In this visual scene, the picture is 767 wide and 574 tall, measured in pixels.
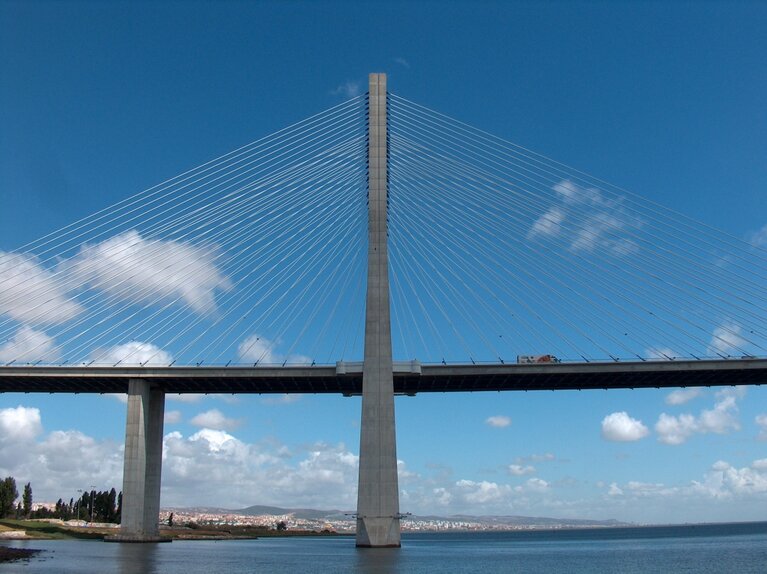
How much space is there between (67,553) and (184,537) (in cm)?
4285

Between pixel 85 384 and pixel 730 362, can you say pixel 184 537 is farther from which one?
pixel 730 362

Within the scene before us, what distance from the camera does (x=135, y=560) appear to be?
161 feet

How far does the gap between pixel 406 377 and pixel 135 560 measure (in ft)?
82.0

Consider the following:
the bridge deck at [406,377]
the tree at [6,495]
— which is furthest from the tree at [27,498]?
the bridge deck at [406,377]

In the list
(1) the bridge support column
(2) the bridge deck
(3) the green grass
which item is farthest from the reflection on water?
(3) the green grass

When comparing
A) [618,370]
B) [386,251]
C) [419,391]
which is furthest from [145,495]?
[618,370]

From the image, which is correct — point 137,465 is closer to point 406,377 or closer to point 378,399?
point 378,399

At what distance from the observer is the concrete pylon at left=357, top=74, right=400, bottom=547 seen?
5728 cm

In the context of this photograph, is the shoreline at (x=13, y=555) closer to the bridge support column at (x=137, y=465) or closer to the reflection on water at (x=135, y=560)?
the reflection on water at (x=135, y=560)

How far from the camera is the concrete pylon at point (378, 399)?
5728 centimetres

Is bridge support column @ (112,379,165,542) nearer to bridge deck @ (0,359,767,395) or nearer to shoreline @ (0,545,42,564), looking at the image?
bridge deck @ (0,359,767,395)

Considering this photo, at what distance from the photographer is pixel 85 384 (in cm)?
7125

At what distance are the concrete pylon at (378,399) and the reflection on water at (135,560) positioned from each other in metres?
14.9

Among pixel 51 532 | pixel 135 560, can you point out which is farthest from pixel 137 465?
pixel 51 532
